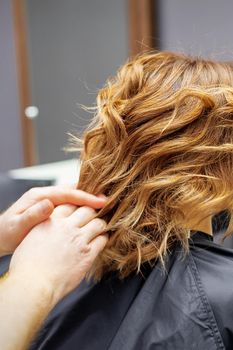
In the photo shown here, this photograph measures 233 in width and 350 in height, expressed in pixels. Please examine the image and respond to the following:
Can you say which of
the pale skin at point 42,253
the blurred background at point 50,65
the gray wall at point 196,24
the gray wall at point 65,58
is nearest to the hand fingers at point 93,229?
the pale skin at point 42,253

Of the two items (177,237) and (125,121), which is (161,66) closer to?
(125,121)

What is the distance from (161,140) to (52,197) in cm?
24

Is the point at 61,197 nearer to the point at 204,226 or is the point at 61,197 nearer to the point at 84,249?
the point at 84,249

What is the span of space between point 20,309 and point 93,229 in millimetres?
205

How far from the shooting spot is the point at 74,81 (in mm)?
4148

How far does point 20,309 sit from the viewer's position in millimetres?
786

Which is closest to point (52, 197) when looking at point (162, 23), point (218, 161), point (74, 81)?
point (218, 161)

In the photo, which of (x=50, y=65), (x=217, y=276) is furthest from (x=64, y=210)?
(x=50, y=65)

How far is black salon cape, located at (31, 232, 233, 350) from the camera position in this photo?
0.87m

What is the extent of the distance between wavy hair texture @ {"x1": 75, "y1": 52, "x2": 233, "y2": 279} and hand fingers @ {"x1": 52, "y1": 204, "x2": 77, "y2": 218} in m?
0.06

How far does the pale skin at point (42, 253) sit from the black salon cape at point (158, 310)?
12 centimetres

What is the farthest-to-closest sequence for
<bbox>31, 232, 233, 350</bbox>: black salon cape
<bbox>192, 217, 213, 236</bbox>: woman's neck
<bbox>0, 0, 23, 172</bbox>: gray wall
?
<bbox>0, 0, 23, 172</bbox>: gray wall, <bbox>192, 217, 213, 236</bbox>: woman's neck, <bbox>31, 232, 233, 350</bbox>: black salon cape

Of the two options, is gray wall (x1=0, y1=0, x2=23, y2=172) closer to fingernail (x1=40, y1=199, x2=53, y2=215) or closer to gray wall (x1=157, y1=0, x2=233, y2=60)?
gray wall (x1=157, y1=0, x2=233, y2=60)

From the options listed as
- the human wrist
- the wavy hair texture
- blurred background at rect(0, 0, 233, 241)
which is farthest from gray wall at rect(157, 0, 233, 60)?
the human wrist
